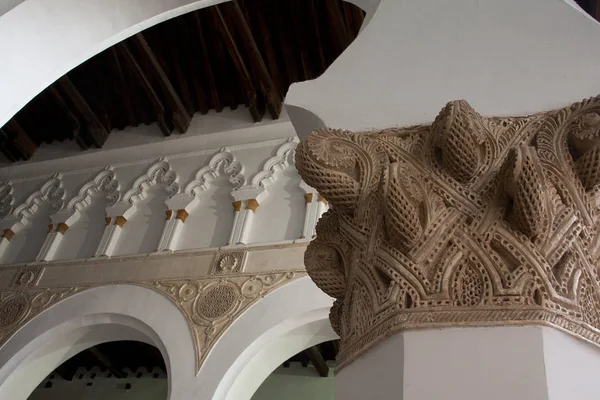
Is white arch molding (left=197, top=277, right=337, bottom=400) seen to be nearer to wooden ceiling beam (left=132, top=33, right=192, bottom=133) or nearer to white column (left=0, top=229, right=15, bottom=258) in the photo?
wooden ceiling beam (left=132, top=33, right=192, bottom=133)

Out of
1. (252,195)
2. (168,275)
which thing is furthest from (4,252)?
(252,195)

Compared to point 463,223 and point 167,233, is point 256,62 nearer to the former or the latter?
point 167,233

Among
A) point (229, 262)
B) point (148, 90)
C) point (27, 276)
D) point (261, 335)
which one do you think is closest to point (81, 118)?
point (148, 90)

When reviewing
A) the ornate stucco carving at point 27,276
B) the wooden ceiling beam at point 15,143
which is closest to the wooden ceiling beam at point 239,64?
the ornate stucco carving at point 27,276

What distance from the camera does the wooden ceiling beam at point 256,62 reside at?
443 centimetres

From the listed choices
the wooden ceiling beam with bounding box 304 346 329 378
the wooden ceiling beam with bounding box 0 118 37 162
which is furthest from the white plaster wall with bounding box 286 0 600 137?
the wooden ceiling beam with bounding box 0 118 37 162

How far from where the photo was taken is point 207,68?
16.7 feet

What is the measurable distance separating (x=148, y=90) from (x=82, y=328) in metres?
2.24

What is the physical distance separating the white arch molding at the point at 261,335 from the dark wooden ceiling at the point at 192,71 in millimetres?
1934

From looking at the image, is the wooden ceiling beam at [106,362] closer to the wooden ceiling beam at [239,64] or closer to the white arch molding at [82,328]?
the white arch molding at [82,328]

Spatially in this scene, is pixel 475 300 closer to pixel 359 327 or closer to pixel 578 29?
pixel 359 327

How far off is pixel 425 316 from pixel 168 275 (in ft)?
11.5

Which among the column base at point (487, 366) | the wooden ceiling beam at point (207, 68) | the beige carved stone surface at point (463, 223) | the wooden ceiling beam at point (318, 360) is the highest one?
the wooden ceiling beam at point (207, 68)

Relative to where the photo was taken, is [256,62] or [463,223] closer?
[463,223]
